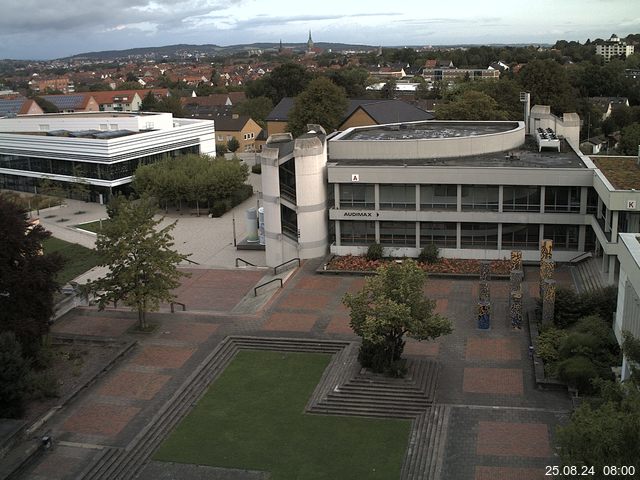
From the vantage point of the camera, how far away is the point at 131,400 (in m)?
25.2

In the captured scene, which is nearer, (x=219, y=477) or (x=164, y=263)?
(x=219, y=477)

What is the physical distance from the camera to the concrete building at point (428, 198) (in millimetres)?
37500

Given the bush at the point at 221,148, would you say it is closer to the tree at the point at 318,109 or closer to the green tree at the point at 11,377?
the tree at the point at 318,109

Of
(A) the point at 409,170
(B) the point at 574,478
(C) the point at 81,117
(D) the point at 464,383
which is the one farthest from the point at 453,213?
(C) the point at 81,117

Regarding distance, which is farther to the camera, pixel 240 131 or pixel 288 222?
pixel 240 131

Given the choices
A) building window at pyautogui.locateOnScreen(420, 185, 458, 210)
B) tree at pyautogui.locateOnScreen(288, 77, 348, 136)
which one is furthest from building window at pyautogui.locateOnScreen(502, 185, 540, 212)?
tree at pyautogui.locateOnScreen(288, 77, 348, 136)

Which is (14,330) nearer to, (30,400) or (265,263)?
(30,400)

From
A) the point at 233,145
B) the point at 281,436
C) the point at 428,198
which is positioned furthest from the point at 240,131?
the point at 281,436

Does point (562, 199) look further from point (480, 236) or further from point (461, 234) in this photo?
point (461, 234)

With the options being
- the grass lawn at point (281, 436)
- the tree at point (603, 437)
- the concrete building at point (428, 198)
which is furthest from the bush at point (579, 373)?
the concrete building at point (428, 198)

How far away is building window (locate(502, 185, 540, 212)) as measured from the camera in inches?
1486

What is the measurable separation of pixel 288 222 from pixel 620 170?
17809 millimetres

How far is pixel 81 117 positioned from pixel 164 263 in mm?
48864

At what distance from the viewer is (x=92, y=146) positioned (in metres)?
62.4
